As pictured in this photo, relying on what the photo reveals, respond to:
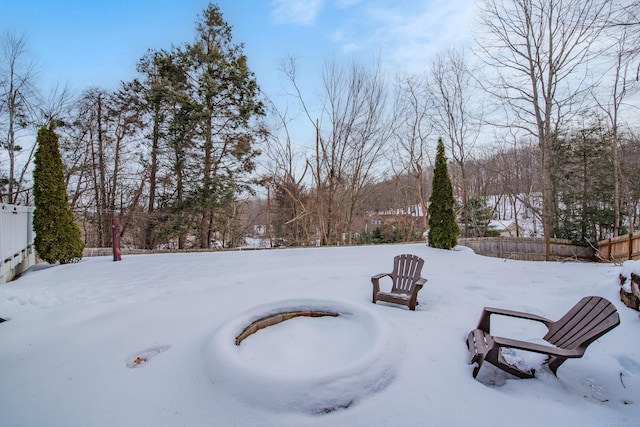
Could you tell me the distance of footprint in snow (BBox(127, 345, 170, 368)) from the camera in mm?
2291

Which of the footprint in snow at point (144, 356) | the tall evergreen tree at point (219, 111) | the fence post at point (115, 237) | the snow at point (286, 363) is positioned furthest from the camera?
the tall evergreen tree at point (219, 111)

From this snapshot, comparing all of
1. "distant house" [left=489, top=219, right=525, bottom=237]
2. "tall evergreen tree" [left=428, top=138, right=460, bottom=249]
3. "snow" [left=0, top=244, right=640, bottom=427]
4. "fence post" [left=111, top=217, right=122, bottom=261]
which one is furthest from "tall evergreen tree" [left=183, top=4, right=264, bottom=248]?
"distant house" [left=489, top=219, right=525, bottom=237]

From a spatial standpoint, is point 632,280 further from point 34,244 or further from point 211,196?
point 211,196

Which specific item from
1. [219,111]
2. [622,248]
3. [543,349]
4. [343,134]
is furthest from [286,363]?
[219,111]

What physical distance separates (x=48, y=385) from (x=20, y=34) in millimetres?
13913

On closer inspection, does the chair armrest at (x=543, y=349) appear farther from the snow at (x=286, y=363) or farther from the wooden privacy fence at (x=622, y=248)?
the wooden privacy fence at (x=622, y=248)

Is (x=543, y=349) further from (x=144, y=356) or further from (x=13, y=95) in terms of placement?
(x=13, y=95)

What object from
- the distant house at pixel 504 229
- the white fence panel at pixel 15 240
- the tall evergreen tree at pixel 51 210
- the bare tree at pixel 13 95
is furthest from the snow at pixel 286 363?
the distant house at pixel 504 229

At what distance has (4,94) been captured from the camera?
965 cm

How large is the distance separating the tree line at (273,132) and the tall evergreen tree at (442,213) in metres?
3.58

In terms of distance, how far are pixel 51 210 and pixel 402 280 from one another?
286 inches

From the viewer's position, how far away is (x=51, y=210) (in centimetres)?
582

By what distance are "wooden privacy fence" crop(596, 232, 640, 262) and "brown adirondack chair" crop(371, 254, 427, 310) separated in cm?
476

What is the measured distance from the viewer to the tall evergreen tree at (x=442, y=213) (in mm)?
7488
